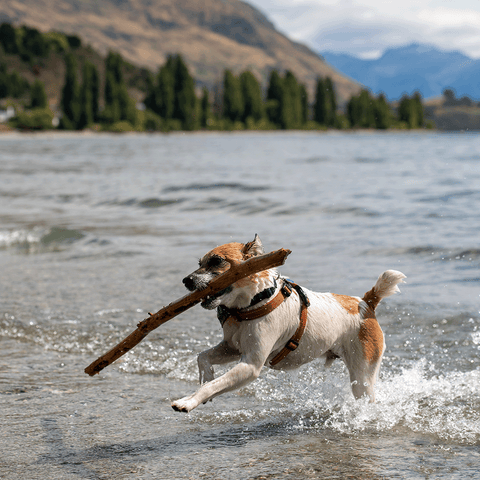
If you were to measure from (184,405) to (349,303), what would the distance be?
1.67 metres

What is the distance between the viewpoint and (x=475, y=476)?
3.67 meters

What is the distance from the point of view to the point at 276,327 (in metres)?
4.27

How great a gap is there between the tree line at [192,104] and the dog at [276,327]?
363 feet

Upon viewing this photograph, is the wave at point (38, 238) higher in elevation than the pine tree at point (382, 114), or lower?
lower

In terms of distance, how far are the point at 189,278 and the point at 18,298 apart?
461 cm

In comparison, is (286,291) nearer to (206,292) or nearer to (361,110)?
(206,292)

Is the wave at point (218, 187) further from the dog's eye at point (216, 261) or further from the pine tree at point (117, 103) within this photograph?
the pine tree at point (117, 103)

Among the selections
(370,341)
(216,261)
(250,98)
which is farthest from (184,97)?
(216,261)

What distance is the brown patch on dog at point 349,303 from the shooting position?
→ 15.5 feet

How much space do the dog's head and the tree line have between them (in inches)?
4355

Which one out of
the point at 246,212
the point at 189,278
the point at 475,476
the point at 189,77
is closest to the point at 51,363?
the point at 189,278

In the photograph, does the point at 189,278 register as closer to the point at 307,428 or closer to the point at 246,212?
the point at 307,428

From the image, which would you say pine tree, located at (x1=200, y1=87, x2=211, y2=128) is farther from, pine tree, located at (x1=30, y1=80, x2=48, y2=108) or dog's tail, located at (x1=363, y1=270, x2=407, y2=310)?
dog's tail, located at (x1=363, y1=270, x2=407, y2=310)

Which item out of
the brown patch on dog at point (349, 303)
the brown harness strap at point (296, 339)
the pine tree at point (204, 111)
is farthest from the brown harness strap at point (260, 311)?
the pine tree at point (204, 111)
